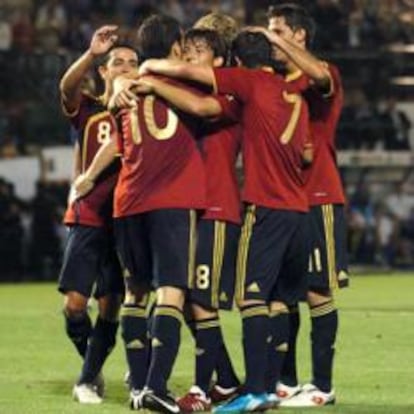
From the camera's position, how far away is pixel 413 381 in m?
11.8

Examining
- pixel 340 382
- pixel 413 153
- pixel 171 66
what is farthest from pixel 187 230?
pixel 413 153

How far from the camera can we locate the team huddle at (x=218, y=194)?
9961mm

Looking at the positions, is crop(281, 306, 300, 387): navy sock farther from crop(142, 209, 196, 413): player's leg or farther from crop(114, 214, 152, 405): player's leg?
crop(142, 209, 196, 413): player's leg

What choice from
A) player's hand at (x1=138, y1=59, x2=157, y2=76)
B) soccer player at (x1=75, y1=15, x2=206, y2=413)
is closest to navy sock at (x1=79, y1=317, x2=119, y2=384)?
soccer player at (x1=75, y1=15, x2=206, y2=413)

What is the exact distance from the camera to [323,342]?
35.5ft

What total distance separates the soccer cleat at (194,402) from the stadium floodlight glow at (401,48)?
22.5 meters

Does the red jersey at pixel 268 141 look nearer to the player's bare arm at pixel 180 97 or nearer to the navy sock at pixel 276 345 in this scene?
the player's bare arm at pixel 180 97

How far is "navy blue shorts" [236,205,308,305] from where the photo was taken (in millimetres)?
10008

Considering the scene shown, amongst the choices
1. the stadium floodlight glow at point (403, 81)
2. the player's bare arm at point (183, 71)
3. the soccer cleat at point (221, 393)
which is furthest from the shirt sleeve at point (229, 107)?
the stadium floodlight glow at point (403, 81)

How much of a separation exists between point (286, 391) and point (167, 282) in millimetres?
1416

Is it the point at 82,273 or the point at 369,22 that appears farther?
the point at 369,22

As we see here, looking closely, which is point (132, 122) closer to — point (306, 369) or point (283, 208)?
point (283, 208)

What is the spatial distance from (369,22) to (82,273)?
22.3 meters

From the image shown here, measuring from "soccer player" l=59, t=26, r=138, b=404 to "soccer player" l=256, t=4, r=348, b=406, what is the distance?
3.27ft
